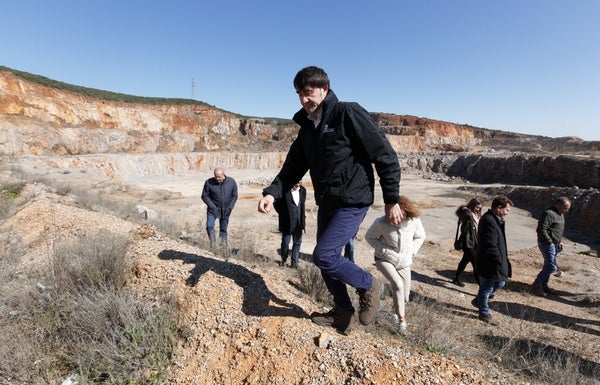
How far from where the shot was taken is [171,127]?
46.2 meters

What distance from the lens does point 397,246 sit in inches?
141

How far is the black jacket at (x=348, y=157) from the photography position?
2.36 metres

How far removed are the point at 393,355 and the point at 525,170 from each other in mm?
32751

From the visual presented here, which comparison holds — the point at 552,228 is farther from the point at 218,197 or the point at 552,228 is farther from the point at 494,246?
the point at 218,197

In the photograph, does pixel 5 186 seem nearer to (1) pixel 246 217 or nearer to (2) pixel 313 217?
(1) pixel 246 217

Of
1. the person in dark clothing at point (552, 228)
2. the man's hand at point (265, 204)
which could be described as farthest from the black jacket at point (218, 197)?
the person in dark clothing at point (552, 228)

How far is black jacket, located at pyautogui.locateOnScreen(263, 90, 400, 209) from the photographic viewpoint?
2363mm

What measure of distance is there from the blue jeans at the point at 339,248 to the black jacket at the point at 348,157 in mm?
81

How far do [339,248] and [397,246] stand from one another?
1.37 metres

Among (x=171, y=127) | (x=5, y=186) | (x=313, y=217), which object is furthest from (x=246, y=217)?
(x=171, y=127)

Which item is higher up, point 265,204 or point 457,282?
point 265,204

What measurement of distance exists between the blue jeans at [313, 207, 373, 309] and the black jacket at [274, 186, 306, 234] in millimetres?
3492

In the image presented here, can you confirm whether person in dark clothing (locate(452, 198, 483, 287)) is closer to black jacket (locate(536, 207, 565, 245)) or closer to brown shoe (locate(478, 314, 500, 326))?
black jacket (locate(536, 207, 565, 245))

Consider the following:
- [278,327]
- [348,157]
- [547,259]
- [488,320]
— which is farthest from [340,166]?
[547,259]
